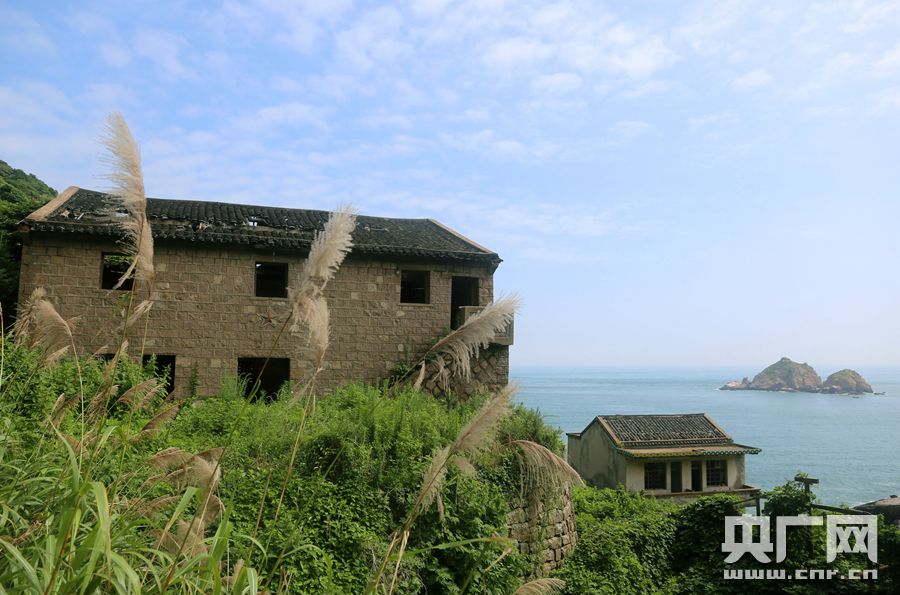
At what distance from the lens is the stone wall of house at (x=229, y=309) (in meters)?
10.9

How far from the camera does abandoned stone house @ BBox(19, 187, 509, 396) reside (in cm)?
1093

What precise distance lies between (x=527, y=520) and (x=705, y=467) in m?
14.0

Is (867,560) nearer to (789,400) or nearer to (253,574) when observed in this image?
(253,574)

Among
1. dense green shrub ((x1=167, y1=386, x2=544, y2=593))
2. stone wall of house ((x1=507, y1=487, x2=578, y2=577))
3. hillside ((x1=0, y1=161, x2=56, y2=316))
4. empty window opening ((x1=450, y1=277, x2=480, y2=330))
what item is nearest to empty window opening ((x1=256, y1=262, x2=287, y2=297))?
empty window opening ((x1=450, y1=277, x2=480, y2=330))

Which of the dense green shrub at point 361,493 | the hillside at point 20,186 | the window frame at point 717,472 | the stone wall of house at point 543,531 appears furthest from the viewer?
the window frame at point 717,472

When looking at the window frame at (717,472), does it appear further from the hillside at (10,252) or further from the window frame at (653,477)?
the hillside at (10,252)

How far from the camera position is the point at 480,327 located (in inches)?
110

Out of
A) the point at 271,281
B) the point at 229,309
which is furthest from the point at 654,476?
the point at 229,309

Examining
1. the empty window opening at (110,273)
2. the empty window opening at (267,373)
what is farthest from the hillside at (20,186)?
the empty window opening at (267,373)

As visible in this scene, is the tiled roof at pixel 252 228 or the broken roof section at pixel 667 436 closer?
the tiled roof at pixel 252 228

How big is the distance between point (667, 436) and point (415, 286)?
11749 millimetres

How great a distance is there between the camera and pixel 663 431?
20.9 metres
